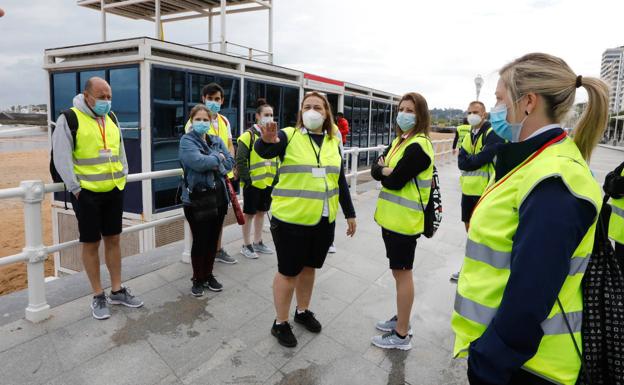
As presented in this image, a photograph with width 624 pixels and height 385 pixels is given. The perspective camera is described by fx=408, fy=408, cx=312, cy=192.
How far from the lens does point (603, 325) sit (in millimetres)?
1201

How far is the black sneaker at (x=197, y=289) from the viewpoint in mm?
3381

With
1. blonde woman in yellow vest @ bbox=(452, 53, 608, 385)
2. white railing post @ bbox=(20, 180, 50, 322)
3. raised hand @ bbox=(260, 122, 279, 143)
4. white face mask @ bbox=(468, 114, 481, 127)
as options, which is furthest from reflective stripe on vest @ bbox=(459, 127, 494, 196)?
white railing post @ bbox=(20, 180, 50, 322)

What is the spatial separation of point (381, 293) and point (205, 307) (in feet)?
5.05

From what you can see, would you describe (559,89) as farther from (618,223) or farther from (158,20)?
(158,20)

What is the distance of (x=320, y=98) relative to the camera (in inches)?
110

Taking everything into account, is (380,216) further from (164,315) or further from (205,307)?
(164,315)

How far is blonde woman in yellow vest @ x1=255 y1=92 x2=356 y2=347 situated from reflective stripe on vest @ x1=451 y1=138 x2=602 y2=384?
1.42m

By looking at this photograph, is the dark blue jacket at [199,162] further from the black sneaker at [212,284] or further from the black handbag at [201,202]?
the black sneaker at [212,284]

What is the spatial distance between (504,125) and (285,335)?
1987 mm

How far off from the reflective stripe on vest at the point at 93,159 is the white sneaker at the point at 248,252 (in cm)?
164

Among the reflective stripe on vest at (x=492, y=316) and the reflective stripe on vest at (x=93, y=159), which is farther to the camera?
the reflective stripe on vest at (x=93, y=159)

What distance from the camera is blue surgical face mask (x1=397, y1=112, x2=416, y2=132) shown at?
2723 mm

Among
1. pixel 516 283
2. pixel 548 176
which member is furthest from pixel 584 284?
pixel 548 176

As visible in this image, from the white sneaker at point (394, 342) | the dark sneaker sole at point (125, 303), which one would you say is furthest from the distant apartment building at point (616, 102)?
the dark sneaker sole at point (125, 303)
